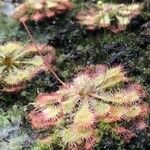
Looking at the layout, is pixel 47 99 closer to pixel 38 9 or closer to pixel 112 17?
pixel 112 17

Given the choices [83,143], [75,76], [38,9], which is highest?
[38,9]

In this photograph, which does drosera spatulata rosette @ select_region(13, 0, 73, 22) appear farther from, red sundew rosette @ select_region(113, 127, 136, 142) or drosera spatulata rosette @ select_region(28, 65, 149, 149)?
red sundew rosette @ select_region(113, 127, 136, 142)

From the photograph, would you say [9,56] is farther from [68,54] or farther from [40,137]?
[40,137]

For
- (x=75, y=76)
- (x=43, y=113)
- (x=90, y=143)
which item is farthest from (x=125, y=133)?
(x=75, y=76)

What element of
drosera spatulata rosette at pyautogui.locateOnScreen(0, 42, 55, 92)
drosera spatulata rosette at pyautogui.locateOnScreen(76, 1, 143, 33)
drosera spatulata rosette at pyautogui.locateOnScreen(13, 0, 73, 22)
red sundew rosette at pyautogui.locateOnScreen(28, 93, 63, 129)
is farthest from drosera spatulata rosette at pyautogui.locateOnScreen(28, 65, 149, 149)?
drosera spatulata rosette at pyautogui.locateOnScreen(13, 0, 73, 22)

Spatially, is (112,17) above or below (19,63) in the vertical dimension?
above

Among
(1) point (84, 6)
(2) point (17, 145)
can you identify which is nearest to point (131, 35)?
(1) point (84, 6)
